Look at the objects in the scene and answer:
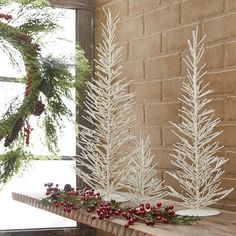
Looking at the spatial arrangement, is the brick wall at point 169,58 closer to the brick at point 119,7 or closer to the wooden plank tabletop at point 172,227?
the brick at point 119,7

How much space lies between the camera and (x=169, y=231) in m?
0.89

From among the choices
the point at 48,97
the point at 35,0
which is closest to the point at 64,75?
the point at 48,97

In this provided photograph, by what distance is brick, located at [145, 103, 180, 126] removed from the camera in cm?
146

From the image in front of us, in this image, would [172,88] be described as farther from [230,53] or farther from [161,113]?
[230,53]

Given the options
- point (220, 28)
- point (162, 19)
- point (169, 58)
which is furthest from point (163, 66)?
point (220, 28)

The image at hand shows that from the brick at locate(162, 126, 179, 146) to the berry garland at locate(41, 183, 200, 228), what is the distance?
0.29 meters

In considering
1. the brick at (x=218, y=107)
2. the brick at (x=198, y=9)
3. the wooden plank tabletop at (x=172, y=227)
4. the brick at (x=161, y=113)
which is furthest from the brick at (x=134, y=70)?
the wooden plank tabletop at (x=172, y=227)

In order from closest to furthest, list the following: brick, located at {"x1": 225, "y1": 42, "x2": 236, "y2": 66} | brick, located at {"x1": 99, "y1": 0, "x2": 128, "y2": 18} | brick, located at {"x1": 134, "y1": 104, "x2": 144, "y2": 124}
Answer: brick, located at {"x1": 225, "y1": 42, "x2": 236, "y2": 66}
brick, located at {"x1": 134, "y1": 104, "x2": 144, "y2": 124}
brick, located at {"x1": 99, "y1": 0, "x2": 128, "y2": 18}

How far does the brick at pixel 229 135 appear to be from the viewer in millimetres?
1263

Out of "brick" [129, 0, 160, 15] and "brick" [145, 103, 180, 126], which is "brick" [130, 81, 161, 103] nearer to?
"brick" [145, 103, 180, 126]

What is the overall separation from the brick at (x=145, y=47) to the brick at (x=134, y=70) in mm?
22

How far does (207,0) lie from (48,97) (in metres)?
0.47

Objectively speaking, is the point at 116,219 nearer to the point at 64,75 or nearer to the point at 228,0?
the point at 64,75

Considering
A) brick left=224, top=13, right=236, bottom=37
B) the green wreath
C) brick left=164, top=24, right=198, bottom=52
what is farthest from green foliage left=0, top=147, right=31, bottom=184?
brick left=224, top=13, right=236, bottom=37
